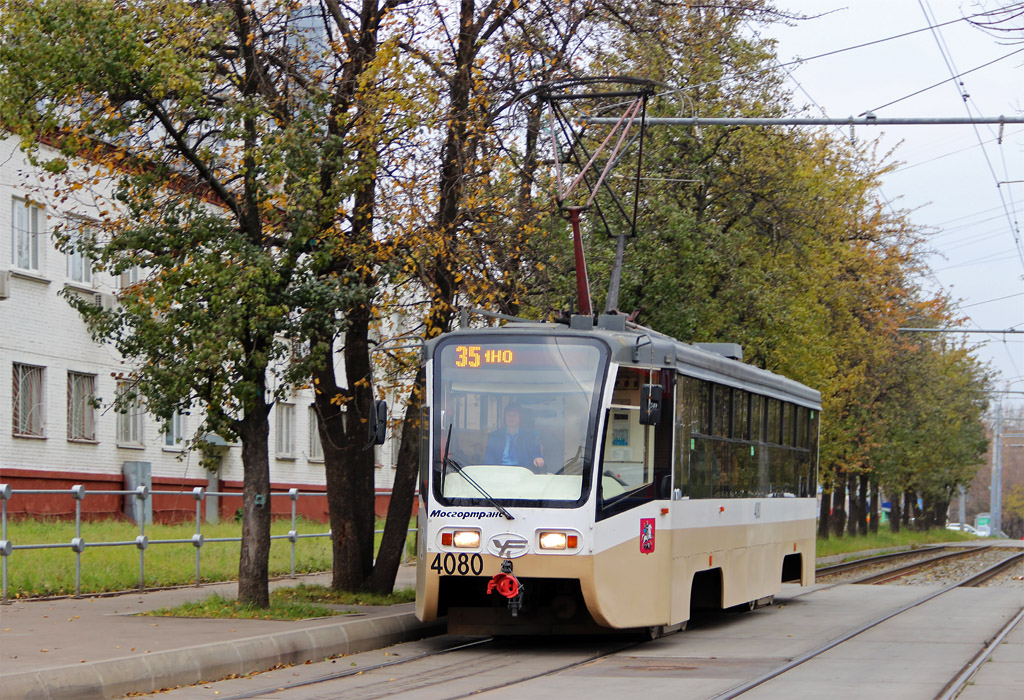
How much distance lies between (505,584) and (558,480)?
1101 mm

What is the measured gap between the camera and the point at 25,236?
90.7ft

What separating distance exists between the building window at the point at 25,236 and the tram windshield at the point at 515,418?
16.1 metres

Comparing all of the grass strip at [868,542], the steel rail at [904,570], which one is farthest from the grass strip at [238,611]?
the grass strip at [868,542]

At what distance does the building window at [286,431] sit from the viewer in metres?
41.0

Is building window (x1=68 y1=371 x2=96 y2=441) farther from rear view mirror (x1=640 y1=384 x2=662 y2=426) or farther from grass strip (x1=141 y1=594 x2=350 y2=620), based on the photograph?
rear view mirror (x1=640 y1=384 x2=662 y2=426)

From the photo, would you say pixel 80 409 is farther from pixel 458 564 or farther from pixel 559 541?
pixel 559 541

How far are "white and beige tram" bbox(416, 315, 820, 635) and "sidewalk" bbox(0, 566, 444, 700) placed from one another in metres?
1.04

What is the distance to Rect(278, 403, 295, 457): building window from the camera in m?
41.0

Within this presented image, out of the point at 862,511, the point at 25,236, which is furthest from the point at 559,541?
the point at 862,511

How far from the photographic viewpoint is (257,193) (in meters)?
14.7

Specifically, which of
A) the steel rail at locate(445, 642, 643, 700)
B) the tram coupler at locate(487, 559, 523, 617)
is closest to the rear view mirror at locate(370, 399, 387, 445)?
the tram coupler at locate(487, 559, 523, 617)

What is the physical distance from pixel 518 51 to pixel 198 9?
14.8 feet

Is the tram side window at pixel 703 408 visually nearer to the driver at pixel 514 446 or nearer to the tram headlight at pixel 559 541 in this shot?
the driver at pixel 514 446

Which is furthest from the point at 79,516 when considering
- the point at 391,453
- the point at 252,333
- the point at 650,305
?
the point at 391,453
